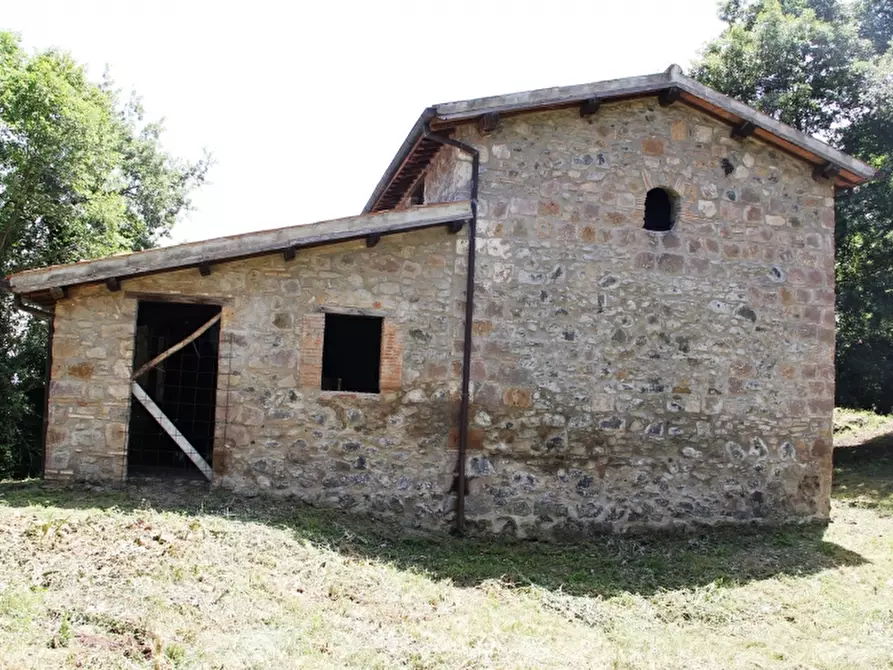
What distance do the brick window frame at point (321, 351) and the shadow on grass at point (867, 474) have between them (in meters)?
8.94

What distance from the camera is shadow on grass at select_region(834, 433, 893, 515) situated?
1415 centimetres

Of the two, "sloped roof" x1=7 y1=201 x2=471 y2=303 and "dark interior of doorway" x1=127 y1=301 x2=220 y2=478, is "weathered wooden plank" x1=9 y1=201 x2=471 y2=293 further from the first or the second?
"dark interior of doorway" x1=127 y1=301 x2=220 y2=478

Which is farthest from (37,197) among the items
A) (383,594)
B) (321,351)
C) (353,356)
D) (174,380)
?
(383,594)

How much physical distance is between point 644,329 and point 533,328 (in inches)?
61.3

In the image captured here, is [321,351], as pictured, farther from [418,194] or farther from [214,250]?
[418,194]

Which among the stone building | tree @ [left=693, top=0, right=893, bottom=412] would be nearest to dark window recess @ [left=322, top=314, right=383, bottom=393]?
the stone building

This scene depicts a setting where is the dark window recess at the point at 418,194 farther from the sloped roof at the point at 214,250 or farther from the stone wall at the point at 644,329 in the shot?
the sloped roof at the point at 214,250

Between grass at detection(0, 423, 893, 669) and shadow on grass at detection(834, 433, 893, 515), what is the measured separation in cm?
389

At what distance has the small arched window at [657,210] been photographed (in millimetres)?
11203

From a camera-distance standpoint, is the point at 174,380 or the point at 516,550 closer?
the point at 516,550

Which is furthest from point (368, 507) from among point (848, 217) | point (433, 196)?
point (848, 217)

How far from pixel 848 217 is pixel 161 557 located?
640 inches

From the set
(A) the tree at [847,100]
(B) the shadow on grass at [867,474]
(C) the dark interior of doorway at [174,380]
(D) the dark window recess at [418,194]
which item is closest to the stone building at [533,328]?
(C) the dark interior of doorway at [174,380]

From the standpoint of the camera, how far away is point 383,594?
751cm
